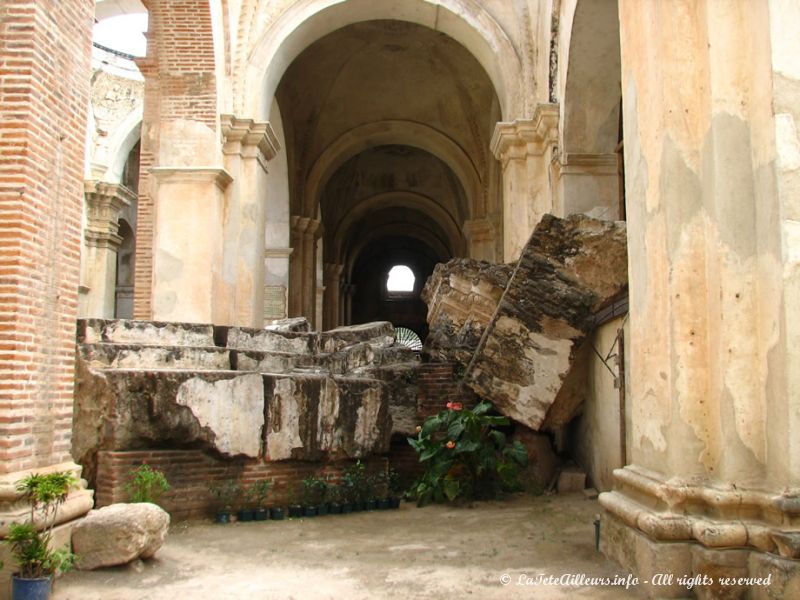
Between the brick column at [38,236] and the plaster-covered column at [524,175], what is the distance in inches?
277

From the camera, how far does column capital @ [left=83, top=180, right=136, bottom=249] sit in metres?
17.8

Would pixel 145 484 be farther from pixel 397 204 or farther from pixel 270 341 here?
pixel 397 204

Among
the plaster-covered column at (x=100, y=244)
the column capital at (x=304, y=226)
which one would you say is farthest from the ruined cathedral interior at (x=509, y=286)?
the plaster-covered column at (x=100, y=244)

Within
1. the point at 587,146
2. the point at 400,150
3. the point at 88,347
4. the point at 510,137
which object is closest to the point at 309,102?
the point at 400,150

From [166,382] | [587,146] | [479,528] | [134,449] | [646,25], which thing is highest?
[587,146]

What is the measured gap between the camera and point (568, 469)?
789cm

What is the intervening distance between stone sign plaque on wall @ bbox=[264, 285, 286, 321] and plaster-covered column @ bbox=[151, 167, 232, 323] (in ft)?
15.8

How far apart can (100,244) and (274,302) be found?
5.06 metres

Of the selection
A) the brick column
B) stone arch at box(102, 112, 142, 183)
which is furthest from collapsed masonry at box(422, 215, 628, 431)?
stone arch at box(102, 112, 142, 183)

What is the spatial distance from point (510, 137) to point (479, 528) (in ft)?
21.5

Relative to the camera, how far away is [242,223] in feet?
37.3

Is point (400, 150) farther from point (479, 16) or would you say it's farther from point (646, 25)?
point (646, 25)

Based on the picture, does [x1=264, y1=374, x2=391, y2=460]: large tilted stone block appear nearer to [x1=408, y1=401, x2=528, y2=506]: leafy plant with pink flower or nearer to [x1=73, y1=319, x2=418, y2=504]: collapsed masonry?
[x1=73, y1=319, x2=418, y2=504]: collapsed masonry

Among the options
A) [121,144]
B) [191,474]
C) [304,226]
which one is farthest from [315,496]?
[121,144]
